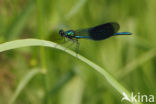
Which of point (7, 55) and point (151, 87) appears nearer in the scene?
point (151, 87)

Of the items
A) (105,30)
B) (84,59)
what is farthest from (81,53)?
(84,59)

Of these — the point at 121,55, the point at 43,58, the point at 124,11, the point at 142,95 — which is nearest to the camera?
the point at 43,58

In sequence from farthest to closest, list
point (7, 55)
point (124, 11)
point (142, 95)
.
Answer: point (124, 11)
point (7, 55)
point (142, 95)

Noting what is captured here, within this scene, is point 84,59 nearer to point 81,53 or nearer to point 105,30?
point 105,30

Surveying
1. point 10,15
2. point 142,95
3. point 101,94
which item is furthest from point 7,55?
point 142,95

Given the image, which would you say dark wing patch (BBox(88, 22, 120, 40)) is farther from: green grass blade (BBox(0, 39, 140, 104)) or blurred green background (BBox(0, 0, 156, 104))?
green grass blade (BBox(0, 39, 140, 104))

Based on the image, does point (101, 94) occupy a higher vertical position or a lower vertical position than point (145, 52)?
lower

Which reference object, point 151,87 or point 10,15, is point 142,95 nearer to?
point 151,87

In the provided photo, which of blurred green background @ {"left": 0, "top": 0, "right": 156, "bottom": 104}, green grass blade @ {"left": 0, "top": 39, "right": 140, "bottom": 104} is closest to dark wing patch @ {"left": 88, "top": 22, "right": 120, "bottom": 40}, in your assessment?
blurred green background @ {"left": 0, "top": 0, "right": 156, "bottom": 104}

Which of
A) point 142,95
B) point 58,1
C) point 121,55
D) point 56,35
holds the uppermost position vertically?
point 58,1
